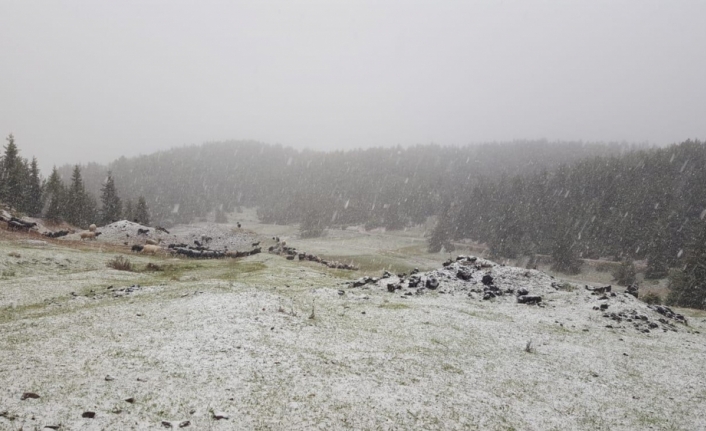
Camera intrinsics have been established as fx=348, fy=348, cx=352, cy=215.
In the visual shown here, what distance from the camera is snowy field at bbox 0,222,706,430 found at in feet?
31.4

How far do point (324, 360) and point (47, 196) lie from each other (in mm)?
103758

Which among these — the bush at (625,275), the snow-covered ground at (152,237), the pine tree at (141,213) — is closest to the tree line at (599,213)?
the bush at (625,275)

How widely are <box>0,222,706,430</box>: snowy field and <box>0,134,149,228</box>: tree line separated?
60892 mm

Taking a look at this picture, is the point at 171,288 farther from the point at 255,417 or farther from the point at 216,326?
the point at 255,417

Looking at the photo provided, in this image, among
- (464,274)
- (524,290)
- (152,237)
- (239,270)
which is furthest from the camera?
(152,237)

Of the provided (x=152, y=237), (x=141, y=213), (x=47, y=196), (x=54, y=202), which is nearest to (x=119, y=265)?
(x=152, y=237)

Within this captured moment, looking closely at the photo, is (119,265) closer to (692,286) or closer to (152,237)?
(152,237)

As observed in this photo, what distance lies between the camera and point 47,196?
85.4 m

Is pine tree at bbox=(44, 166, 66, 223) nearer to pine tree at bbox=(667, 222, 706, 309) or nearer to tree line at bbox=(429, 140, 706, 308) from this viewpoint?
tree line at bbox=(429, 140, 706, 308)

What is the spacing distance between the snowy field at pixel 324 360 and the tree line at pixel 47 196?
200 ft

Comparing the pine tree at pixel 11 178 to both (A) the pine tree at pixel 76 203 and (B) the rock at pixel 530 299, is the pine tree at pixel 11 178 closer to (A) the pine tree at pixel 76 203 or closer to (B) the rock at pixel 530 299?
(A) the pine tree at pixel 76 203

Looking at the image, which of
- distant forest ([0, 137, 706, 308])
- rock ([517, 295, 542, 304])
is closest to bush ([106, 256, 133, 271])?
rock ([517, 295, 542, 304])

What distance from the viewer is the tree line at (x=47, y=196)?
6906cm

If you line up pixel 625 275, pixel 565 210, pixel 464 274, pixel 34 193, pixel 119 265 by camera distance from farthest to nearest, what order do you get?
pixel 565 210 < pixel 34 193 < pixel 625 275 < pixel 119 265 < pixel 464 274
